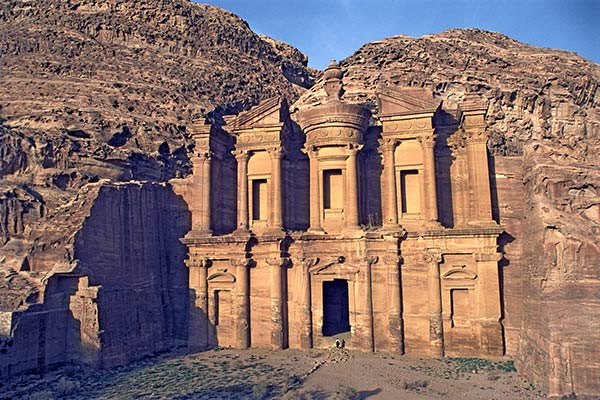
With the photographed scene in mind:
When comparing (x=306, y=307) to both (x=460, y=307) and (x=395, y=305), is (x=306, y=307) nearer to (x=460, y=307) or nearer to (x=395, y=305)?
(x=395, y=305)

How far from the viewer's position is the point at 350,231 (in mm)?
21453

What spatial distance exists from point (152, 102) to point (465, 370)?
98.2 feet

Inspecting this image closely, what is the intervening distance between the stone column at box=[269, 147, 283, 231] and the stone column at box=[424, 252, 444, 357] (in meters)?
7.28

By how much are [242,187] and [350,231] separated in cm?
617

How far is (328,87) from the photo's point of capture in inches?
953

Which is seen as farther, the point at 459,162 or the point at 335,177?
the point at 335,177

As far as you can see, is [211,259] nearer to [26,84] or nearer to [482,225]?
[482,225]

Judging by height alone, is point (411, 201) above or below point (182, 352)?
above

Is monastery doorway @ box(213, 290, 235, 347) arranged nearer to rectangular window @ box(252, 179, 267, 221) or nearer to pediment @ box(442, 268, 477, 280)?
rectangular window @ box(252, 179, 267, 221)

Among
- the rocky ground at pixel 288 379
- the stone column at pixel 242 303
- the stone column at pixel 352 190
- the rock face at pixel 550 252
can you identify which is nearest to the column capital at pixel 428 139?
the rock face at pixel 550 252

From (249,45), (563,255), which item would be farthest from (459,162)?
(249,45)

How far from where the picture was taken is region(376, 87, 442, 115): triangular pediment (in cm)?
2152

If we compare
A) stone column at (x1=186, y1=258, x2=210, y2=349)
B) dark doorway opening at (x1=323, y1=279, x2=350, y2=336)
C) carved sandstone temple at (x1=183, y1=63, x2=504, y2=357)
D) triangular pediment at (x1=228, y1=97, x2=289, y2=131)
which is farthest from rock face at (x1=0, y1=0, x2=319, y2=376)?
dark doorway opening at (x1=323, y1=279, x2=350, y2=336)

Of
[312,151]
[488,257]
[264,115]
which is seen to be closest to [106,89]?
[264,115]
